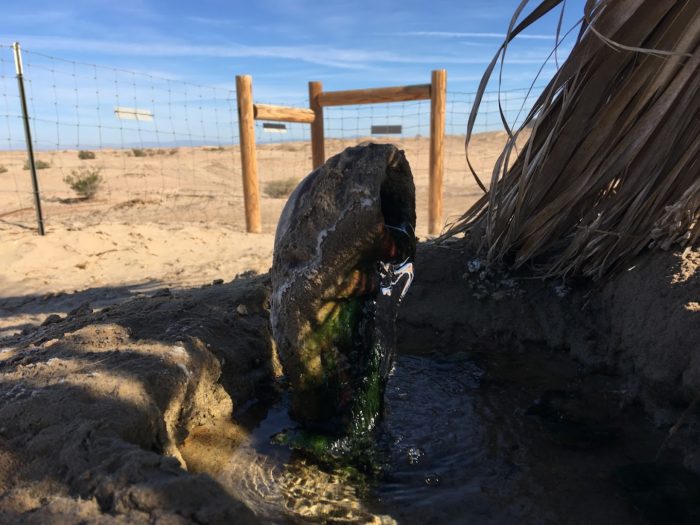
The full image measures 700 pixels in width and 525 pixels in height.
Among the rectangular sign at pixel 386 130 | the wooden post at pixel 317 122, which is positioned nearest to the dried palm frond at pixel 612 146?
the rectangular sign at pixel 386 130

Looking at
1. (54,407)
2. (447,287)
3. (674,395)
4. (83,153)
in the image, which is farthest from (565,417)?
(83,153)

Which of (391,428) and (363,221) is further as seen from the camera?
(391,428)

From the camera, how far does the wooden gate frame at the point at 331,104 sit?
6.54 meters

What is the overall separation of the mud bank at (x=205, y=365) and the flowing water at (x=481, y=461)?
130 millimetres

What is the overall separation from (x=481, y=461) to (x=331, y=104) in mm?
5551

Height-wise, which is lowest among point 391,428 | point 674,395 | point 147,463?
point 391,428

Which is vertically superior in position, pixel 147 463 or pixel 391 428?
pixel 147 463

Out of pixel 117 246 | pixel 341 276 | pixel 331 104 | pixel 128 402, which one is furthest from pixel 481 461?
pixel 331 104

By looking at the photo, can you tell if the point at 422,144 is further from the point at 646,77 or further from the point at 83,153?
the point at 646,77

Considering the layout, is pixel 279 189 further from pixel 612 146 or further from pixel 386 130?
pixel 612 146

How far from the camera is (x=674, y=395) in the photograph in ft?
7.49

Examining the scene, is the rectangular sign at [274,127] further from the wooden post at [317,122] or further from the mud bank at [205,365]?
the mud bank at [205,365]

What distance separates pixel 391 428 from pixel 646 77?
86.3 inches

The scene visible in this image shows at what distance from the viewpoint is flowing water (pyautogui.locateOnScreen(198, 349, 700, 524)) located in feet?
6.29
